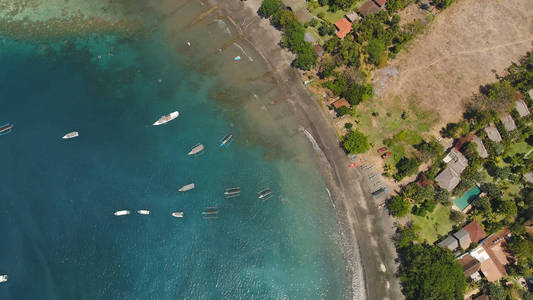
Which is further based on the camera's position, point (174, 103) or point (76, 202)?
point (174, 103)

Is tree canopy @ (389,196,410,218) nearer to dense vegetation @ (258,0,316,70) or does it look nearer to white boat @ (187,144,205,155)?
dense vegetation @ (258,0,316,70)

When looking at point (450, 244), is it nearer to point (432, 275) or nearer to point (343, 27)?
point (432, 275)

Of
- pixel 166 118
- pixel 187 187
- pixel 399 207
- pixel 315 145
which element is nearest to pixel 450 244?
pixel 399 207

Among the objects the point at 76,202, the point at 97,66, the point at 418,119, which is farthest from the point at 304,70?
the point at 76,202

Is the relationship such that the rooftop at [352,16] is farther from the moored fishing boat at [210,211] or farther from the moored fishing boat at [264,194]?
the moored fishing boat at [210,211]

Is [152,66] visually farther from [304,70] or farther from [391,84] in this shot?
[391,84]

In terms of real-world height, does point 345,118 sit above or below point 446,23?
below

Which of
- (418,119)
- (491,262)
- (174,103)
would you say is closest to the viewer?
(491,262)

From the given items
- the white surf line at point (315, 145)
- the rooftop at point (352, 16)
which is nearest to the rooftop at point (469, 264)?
the white surf line at point (315, 145)
